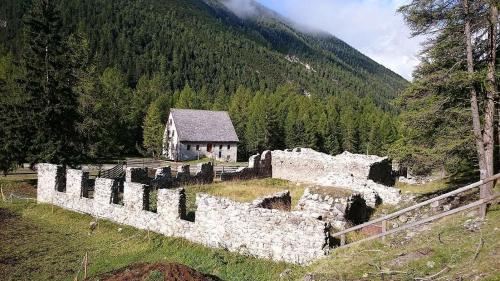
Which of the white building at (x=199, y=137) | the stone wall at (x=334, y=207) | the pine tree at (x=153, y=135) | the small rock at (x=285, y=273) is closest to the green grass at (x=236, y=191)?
the stone wall at (x=334, y=207)

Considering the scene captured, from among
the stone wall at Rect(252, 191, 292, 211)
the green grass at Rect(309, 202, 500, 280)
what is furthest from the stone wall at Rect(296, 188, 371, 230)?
the green grass at Rect(309, 202, 500, 280)

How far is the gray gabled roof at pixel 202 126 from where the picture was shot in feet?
221

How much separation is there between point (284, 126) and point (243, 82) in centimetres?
9004

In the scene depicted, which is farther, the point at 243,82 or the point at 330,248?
the point at 243,82

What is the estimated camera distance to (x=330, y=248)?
1351 cm

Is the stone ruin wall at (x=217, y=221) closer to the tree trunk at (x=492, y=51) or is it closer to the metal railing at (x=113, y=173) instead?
the tree trunk at (x=492, y=51)

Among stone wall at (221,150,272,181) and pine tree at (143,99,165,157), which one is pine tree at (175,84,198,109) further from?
stone wall at (221,150,272,181)

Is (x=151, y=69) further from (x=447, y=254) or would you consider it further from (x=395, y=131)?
(x=447, y=254)

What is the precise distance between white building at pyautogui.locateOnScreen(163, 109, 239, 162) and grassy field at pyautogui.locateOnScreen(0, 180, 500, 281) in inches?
1766

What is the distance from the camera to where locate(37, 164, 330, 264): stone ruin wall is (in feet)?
45.0

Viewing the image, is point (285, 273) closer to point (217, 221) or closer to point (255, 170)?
point (217, 221)

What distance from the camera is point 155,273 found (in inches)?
380

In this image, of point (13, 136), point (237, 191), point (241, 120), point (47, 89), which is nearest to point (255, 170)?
point (237, 191)

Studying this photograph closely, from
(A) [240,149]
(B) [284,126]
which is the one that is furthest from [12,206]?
(B) [284,126]
